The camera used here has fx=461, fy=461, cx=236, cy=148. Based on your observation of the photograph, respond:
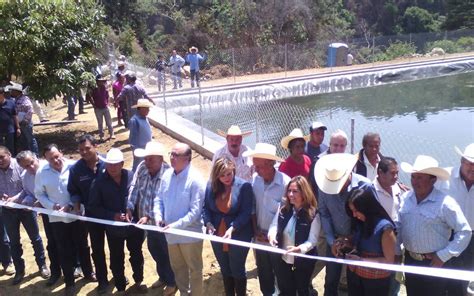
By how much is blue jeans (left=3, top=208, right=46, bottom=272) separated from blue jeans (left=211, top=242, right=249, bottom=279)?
232 centimetres

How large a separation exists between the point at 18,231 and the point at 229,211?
2.71 metres

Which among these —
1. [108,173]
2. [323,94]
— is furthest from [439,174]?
[323,94]

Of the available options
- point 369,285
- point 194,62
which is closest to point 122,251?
point 369,285

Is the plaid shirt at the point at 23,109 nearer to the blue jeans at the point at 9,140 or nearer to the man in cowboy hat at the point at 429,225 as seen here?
the blue jeans at the point at 9,140

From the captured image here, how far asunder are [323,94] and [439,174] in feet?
57.3

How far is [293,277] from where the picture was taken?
402cm

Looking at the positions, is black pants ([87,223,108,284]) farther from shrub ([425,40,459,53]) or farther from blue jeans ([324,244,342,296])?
shrub ([425,40,459,53])

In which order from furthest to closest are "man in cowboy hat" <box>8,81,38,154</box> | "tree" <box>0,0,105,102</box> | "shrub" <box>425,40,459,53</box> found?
1. "shrub" <box>425,40,459,53</box>
2. "tree" <box>0,0,105,102</box>
3. "man in cowboy hat" <box>8,81,38,154</box>

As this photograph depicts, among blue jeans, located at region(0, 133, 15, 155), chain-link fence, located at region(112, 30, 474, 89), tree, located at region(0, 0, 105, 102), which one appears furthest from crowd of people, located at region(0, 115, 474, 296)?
chain-link fence, located at region(112, 30, 474, 89)

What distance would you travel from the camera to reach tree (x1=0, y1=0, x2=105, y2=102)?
9453 mm

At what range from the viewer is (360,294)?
11.7ft

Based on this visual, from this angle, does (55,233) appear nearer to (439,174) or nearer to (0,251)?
(0,251)

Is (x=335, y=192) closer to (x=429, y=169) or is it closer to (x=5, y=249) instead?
(x=429, y=169)

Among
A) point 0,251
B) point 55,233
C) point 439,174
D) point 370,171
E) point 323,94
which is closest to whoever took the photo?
point 439,174
